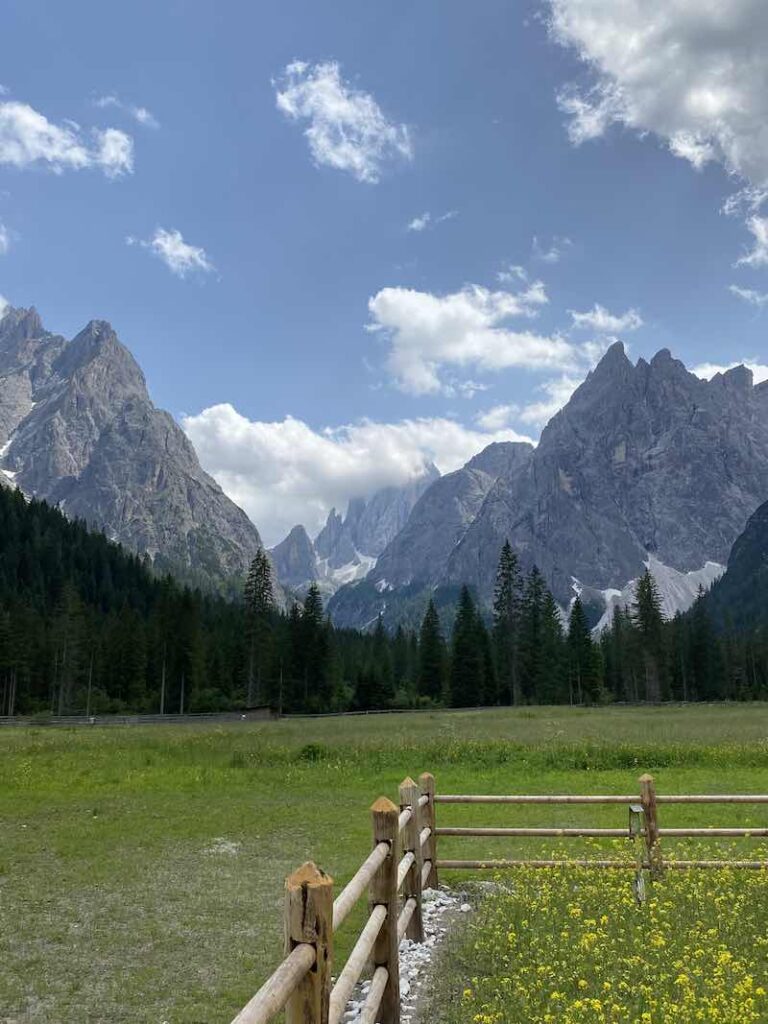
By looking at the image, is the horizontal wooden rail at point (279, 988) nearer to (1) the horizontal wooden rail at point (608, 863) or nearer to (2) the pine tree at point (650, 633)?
(1) the horizontal wooden rail at point (608, 863)

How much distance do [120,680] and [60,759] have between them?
69.6 m

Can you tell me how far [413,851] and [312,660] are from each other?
8612cm

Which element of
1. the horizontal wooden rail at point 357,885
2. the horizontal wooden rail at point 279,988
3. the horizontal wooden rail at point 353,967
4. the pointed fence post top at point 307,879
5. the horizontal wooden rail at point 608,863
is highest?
the pointed fence post top at point 307,879

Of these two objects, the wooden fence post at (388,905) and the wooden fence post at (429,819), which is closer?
the wooden fence post at (388,905)

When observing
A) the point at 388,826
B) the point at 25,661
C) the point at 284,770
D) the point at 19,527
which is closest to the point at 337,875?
the point at 388,826

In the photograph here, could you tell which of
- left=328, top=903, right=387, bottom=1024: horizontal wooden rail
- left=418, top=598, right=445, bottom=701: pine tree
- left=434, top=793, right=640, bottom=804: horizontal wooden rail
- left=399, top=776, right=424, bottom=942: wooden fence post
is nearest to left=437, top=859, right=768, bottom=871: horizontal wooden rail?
left=434, top=793, right=640, bottom=804: horizontal wooden rail

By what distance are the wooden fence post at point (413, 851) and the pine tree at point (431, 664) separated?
95.4 meters

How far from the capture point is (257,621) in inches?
3489

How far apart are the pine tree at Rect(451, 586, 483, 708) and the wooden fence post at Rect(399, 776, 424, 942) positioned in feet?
294

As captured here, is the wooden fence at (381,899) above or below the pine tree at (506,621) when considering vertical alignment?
below

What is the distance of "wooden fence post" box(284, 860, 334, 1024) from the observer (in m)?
4.55

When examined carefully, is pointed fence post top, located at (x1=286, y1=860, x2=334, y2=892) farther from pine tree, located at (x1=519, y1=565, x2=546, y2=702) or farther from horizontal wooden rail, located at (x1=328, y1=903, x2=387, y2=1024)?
pine tree, located at (x1=519, y1=565, x2=546, y2=702)

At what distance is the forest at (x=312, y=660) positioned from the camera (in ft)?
297

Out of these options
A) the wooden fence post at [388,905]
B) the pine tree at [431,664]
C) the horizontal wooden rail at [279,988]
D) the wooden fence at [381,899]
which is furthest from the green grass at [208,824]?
the pine tree at [431,664]
